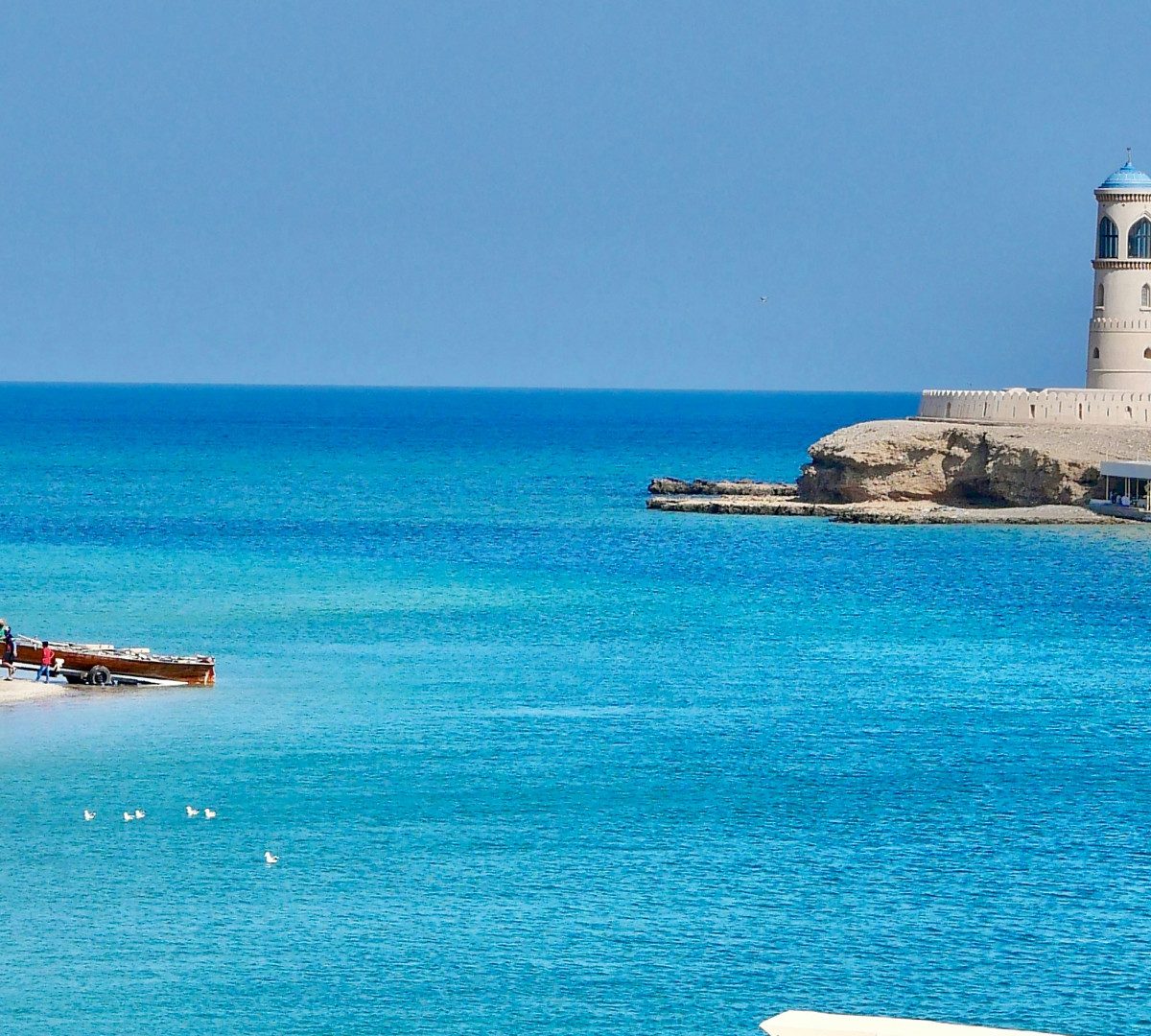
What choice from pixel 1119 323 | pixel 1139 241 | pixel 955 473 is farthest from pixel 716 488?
pixel 1139 241

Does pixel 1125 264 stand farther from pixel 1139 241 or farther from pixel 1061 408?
pixel 1061 408

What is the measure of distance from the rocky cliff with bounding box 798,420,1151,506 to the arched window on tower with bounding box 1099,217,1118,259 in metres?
10.9

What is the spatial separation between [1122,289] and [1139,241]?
79.5 inches

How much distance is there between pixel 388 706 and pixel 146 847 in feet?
37.4

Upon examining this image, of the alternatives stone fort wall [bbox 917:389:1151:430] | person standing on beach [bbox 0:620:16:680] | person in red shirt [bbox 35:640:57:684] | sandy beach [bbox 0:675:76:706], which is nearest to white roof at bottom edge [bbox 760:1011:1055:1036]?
sandy beach [bbox 0:675:76:706]

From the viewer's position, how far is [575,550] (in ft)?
247

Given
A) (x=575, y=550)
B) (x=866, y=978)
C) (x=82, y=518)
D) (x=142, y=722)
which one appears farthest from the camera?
(x=82, y=518)

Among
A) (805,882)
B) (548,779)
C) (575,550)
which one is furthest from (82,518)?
(805,882)

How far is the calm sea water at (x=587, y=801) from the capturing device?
25.2 metres

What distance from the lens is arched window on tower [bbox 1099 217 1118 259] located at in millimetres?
91688

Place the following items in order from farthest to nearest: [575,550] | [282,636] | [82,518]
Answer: [82,518]
[575,550]
[282,636]

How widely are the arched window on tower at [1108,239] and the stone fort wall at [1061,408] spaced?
764 cm

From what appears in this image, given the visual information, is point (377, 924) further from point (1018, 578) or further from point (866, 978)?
point (1018, 578)

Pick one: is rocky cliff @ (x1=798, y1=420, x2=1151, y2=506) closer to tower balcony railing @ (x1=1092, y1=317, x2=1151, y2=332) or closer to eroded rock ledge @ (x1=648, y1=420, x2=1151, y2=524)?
eroded rock ledge @ (x1=648, y1=420, x2=1151, y2=524)
